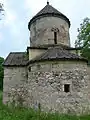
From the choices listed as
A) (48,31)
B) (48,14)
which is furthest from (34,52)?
(48,14)

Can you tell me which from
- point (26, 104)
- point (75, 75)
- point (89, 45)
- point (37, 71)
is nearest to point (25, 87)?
point (26, 104)

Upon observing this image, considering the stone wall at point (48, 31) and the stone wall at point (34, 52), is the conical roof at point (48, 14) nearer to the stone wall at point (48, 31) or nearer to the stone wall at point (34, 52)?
the stone wall at point (48, 31)

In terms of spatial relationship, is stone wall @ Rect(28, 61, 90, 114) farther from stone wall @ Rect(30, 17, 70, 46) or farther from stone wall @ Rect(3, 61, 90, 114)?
stone wall @ Rect(30, 17, 70, 46)

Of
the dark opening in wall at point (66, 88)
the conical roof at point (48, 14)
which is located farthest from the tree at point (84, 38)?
the dark opening in wall at point (66, 88)

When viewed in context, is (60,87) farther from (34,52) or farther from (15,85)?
(15,85)

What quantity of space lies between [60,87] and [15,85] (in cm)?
419

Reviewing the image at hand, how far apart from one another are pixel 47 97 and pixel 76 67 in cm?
245

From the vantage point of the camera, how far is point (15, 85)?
14.5 m

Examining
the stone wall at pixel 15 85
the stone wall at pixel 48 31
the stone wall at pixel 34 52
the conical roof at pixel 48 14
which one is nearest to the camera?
the stone wall at pixel 34 52

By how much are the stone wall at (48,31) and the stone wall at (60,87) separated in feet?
10.6

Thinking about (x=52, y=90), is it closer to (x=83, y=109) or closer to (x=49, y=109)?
(x=49, y=109)

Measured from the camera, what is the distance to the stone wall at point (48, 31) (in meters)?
14.9

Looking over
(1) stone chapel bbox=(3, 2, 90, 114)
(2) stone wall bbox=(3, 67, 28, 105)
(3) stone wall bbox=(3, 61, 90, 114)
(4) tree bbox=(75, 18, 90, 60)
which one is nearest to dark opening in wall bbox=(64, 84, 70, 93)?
(1) stone chapel bbox=(3, 2, 90, 114)

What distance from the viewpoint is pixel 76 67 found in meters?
12.0
